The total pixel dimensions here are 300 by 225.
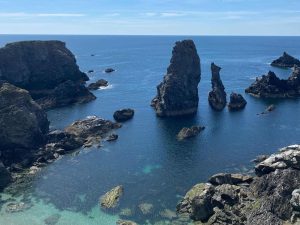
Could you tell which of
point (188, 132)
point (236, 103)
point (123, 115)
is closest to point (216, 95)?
point (236, 103)

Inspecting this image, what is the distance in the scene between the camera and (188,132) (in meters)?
134

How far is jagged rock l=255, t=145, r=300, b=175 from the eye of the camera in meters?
92.4

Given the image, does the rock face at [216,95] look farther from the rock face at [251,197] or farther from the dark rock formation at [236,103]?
the rock face at [251,197]

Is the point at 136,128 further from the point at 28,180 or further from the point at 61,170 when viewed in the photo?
the point at 28,180

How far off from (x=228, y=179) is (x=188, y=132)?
41816 mm

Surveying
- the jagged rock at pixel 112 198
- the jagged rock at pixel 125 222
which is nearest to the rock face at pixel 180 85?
the jagged rock at pixel 112 198

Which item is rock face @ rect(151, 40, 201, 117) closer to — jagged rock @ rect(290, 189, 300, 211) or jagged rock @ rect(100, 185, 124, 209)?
jagged rock @ rect(100, 185, 124, 209)

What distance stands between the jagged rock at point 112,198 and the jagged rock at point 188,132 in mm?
41862

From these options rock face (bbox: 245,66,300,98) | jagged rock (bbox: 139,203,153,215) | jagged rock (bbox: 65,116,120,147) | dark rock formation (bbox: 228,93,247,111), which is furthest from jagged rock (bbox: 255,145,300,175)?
rock face (bbox: 245,66,300,98)

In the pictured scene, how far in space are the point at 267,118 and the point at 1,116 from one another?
9361 cm

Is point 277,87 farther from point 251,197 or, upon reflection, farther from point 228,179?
point 251,197

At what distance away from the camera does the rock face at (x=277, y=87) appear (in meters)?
188

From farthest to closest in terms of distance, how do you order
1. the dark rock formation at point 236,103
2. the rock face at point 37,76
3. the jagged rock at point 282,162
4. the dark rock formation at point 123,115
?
1. the rock face at point 37,76
2. the dark rock formation at point 236,103
3. the dark rock formation at point 123,115
4. the jagged rock at point 282,162

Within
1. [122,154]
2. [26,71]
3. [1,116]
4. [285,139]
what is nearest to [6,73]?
[26,71]
